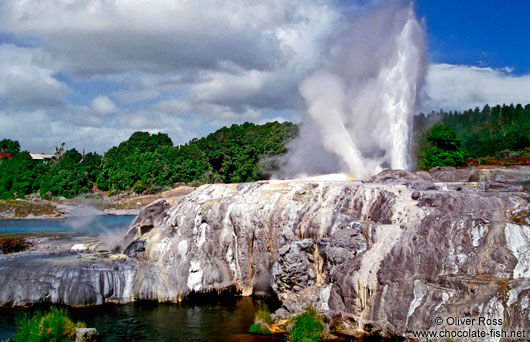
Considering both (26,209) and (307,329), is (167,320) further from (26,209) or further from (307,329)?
(26,209)

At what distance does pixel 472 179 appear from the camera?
27.1 m

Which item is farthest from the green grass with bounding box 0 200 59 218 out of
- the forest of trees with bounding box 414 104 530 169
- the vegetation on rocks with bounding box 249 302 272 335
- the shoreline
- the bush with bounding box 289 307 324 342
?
the bush with bounding box 289 307 324 342

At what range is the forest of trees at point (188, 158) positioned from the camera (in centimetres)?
6475

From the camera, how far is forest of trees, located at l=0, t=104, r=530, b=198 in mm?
64750

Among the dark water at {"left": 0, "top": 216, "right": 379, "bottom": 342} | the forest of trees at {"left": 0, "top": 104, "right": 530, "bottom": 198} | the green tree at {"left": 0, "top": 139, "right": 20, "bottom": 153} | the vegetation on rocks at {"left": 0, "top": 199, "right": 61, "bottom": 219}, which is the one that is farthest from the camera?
the green tree at {"left": 0, "top": 139, "right": 20, "bottom": 153}

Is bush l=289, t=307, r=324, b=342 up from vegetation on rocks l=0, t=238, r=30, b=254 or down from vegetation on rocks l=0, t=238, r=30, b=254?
down

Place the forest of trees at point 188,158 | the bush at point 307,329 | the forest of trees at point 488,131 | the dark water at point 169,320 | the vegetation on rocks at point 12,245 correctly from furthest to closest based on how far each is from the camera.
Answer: the forest of trees at point 188,158
the forest of trees at point 488,131
the vegetation on rocks at point 12,245
the dark water at point 169,320
the bush at point 307,329

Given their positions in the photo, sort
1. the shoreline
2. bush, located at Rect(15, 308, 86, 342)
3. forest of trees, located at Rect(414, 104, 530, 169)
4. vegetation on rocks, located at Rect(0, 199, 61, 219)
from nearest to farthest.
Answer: bush, located at Rect(15, 308, 86, 342) → forest of trees, located at Rect(414, 104, 530, 169) → vegetation on rocks, located at Rect(0, 199, 61, 219) → the shoreline

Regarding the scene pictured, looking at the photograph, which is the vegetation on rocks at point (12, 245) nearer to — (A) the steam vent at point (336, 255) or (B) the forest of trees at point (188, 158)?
(A) the steam vent at point (336, 255)

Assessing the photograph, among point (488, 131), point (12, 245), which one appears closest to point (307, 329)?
point (12, 245)

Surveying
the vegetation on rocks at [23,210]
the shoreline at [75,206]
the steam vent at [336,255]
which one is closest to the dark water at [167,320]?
the steam vent at [336,255]

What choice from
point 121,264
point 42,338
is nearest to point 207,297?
point 121,264

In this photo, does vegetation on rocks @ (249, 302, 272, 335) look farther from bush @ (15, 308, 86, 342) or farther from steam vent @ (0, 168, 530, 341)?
bush @ (15, 308, 86, 342)

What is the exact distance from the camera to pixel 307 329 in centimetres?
1662
